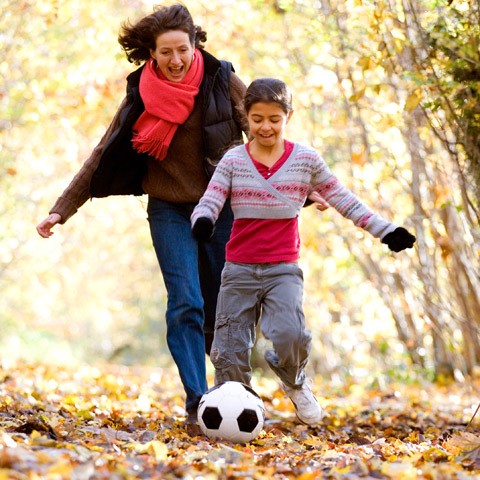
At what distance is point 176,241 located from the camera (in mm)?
5242

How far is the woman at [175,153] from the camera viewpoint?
5160mm

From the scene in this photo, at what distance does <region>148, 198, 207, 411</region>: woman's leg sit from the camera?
515 cm

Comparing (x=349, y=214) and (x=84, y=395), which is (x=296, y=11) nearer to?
(x=84, y=395)

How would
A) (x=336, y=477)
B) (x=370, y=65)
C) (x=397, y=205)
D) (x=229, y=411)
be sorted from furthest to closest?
1. (x=397, y=205)
2. (x=370, y=65)
3. (x=229, y=411)
4. (x=336, y=477)

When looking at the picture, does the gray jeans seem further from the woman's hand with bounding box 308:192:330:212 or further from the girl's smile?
the girl's smile

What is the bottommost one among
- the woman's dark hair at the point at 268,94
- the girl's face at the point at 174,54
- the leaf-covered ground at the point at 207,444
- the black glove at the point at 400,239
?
the leaf-covered ground at the point at 207,444

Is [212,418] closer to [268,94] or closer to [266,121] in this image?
[266,121]

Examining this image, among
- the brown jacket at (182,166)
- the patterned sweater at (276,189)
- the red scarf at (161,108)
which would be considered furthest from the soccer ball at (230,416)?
A: the red scarf at (161,108)

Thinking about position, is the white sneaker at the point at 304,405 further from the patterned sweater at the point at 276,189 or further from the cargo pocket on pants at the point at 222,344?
the patterned sweater at the point at 276,189

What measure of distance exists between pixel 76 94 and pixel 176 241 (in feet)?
23.8

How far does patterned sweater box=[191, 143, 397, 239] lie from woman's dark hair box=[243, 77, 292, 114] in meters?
0.27

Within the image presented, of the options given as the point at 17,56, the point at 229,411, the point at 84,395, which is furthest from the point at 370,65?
the point at 17,56

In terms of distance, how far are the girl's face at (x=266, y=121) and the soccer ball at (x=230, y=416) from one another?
1324 millimetres

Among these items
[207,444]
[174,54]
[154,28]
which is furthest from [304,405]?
[154,28]
